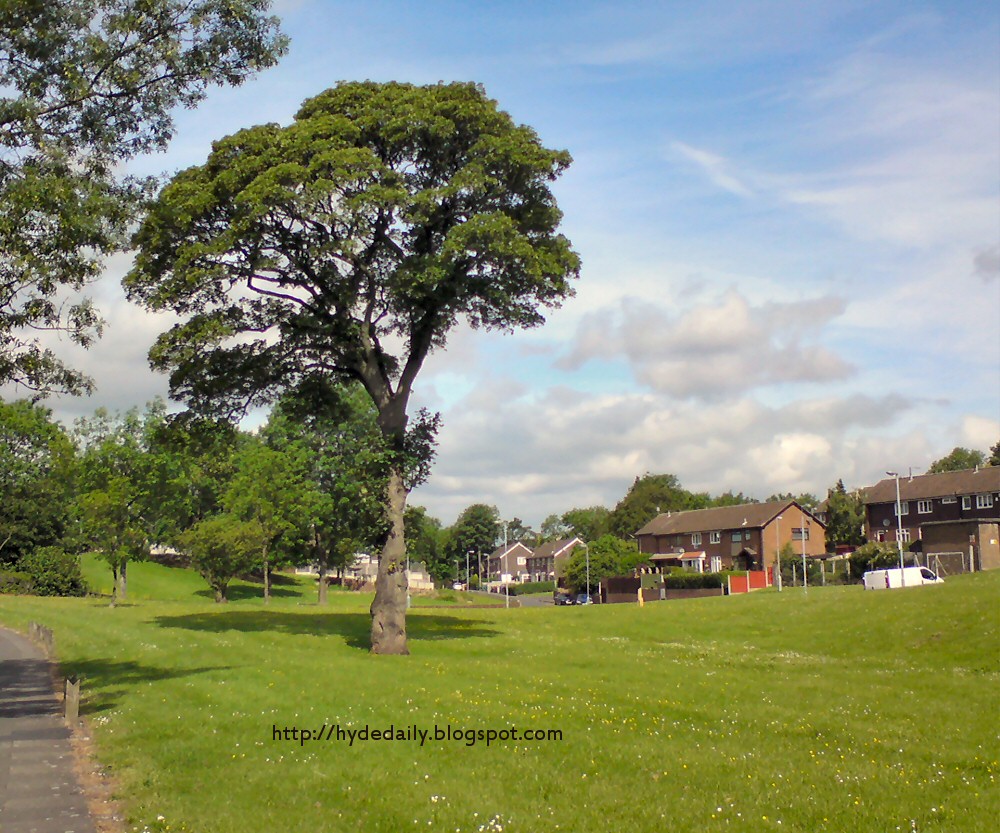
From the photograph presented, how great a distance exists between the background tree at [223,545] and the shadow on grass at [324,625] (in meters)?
14.9

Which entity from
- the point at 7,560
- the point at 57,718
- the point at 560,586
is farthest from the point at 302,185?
the point at 560,586

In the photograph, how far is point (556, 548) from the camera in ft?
554

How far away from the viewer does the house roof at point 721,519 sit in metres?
102

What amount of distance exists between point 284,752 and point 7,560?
3276 inches

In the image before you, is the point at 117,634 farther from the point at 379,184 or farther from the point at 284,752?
the point at 284,752

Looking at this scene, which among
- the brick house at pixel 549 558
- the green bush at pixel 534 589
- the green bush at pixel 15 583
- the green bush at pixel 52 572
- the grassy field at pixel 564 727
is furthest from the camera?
the brick house at pixel 549 558

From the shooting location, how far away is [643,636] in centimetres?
3703

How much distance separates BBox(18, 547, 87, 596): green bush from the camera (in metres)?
79.6

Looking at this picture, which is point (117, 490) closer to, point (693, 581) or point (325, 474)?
point (325, 474)

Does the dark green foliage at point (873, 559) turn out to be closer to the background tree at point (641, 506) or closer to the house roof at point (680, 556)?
the house roof at point (680, 556)

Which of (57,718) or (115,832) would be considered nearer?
(115,832)

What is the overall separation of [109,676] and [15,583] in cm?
6413

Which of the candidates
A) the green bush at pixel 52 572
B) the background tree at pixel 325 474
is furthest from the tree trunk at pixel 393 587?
the green bush at pixel 52 572

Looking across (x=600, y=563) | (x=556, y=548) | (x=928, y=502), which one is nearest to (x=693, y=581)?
(x=600, y=563)
